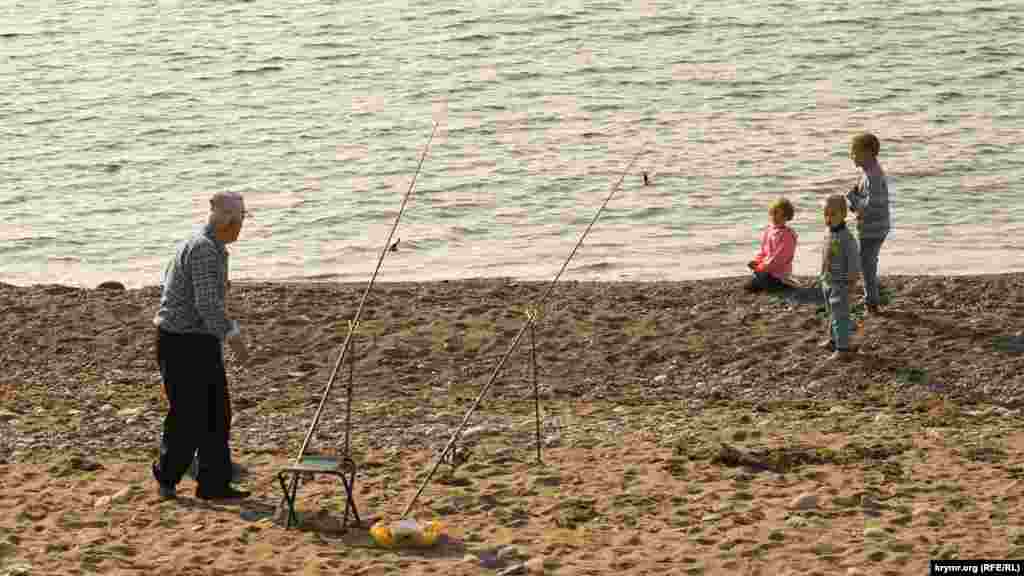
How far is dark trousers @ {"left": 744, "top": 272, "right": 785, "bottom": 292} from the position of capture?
39.8 feet

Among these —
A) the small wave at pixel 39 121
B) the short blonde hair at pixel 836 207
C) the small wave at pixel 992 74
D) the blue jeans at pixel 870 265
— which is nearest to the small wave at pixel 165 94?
the small wave at pixel 39 121

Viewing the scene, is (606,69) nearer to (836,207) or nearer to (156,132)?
(156,132)

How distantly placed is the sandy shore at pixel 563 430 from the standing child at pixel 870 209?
0.81 feet

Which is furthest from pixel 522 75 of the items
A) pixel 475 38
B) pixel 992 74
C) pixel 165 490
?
pixel 165 490

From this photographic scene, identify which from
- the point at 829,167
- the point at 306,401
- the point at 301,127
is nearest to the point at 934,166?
the point at 829,167

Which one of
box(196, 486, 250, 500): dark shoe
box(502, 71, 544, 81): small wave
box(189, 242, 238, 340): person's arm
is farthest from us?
box(502, 71, 544, 81): small wave

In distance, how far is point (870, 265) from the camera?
11.3m

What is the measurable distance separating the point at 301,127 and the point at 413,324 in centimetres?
1329

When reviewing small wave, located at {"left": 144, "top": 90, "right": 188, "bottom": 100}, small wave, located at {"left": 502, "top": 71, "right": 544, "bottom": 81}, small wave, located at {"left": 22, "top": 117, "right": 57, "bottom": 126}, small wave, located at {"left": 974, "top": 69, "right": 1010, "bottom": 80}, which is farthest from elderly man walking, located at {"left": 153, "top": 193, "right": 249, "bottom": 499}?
small wave, located at {"left": 974, "top": 69, "right": 1010, "bottom": 80}

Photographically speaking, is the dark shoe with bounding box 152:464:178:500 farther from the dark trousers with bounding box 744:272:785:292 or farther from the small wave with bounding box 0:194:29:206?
the small wave with bounding box 0:194:29:206

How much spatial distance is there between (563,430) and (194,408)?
2.27 metres

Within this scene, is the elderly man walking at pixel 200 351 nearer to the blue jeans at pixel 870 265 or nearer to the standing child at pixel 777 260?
the blue jeans at pixel 870 265

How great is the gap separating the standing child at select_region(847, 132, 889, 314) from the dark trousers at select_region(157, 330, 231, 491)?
15.1ft

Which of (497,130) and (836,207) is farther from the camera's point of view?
(497,130)
